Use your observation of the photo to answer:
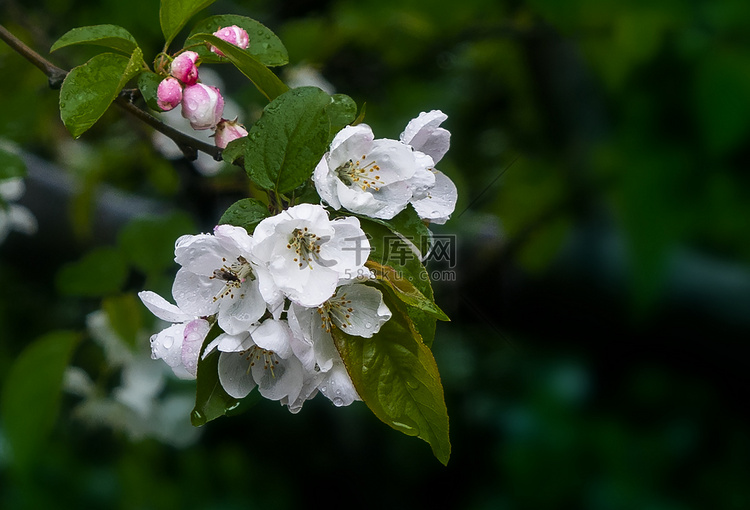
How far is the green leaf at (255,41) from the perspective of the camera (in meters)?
0.53

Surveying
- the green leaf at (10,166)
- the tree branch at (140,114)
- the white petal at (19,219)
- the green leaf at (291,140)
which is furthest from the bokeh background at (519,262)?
the green leaf at (291,140)

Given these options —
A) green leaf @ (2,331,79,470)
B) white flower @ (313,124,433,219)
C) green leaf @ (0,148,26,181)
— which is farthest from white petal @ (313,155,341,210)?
green leaf @ (2,331,79,470)

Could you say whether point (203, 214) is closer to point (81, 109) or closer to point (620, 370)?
point (81, 109)

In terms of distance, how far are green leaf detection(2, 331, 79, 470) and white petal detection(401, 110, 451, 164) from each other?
728 mm

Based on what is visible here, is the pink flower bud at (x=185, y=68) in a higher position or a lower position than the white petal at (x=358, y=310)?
higher

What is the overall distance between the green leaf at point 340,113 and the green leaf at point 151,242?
58cm

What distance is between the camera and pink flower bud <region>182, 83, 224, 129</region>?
0.51 m

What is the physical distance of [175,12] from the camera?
0.53 metres

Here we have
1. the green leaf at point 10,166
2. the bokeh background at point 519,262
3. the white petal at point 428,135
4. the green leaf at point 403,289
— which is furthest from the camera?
the bokeh background at point 519,262

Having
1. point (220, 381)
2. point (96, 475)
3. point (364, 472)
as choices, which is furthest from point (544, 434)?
point (220, 381)

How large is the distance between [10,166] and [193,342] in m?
0.44

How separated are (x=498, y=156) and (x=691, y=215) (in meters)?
0.62

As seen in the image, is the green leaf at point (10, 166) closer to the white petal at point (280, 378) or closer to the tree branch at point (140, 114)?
the tree branch at point (140, 114)

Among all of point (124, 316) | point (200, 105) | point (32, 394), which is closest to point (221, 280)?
point (200, 105)
